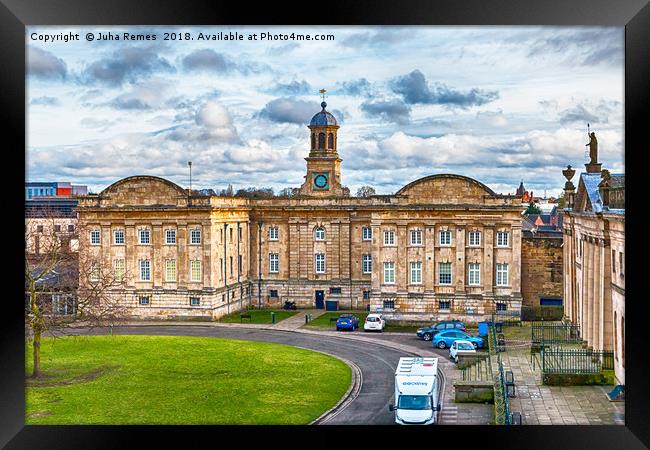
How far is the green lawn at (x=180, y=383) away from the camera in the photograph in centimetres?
2416

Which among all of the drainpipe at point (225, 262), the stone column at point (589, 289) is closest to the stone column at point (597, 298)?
the stone column at point (589, 289)

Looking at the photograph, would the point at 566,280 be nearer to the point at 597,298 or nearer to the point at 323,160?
the point at 597,298

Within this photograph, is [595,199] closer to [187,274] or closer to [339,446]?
[339,446]

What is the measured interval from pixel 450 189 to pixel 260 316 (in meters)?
11.6

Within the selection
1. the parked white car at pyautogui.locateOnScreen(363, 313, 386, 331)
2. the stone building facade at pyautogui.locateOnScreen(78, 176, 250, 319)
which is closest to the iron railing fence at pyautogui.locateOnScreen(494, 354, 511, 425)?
the parked white car at pyautogui.locateOnScreen(363, 313, 386, 331)

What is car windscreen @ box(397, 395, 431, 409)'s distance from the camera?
893 inches

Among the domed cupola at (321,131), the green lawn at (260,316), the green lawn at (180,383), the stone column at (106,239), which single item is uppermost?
the domed cupola at (321,131)

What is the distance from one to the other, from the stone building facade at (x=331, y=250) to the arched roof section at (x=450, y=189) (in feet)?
0.16

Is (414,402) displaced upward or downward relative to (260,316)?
downward

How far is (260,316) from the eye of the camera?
43344mm

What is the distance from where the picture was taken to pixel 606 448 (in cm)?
1873

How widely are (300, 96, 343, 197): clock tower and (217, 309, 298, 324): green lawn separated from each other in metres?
7.50
